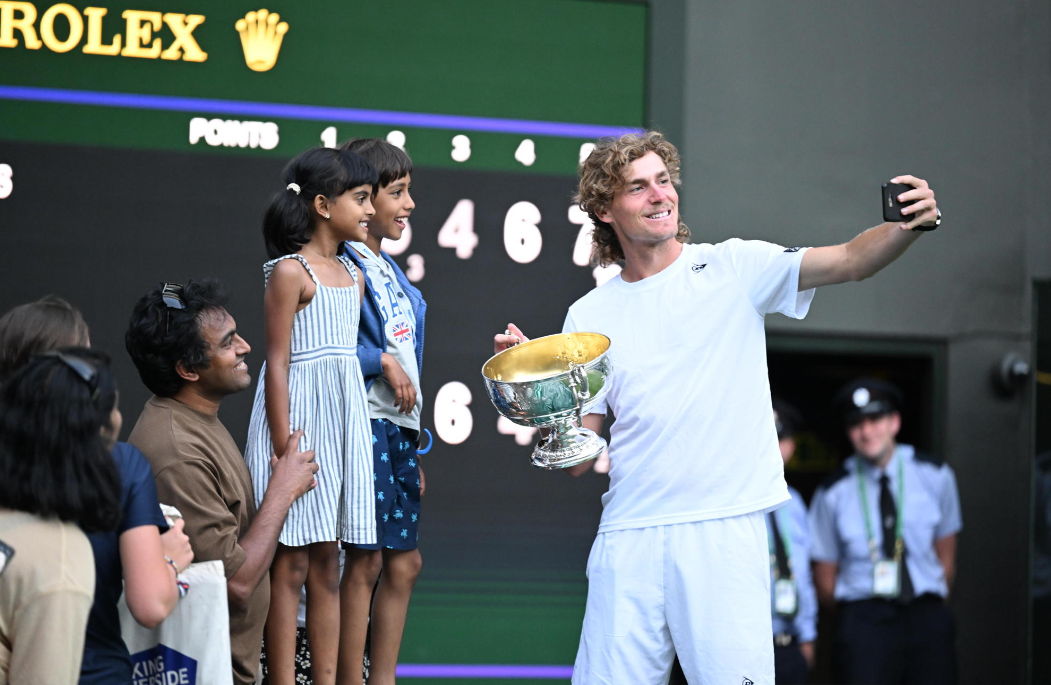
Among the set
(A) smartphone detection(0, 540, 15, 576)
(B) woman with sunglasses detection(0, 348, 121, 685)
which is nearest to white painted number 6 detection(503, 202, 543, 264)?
(B) woman with sunglasses detection(0, 348, 121, 685)

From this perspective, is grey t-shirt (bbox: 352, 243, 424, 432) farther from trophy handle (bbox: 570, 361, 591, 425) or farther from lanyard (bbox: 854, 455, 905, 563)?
lanyard (bbox: 854, 455, 905, 563)

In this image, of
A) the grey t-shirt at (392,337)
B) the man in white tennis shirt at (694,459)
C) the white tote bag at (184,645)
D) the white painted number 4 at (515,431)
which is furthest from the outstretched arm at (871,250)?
the white painted number 4 at (515,431)

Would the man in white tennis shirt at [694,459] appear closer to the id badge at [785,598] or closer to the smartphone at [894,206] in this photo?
the smartphone at [894,206]

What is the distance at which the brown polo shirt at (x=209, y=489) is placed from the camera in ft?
8.91

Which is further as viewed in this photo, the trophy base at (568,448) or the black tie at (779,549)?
the black tie at (779,549)

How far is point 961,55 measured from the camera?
542 cm

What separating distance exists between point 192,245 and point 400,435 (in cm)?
148

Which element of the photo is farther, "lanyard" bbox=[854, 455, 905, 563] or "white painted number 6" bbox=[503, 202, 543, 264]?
"lanyard" bbox=[854, 455, 905, 563]

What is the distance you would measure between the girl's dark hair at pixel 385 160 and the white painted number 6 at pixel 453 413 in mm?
1270

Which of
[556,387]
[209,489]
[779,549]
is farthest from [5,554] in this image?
[779,549]

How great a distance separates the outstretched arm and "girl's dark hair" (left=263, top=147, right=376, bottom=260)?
1186 millimetres

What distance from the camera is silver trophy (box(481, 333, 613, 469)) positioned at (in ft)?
9.64

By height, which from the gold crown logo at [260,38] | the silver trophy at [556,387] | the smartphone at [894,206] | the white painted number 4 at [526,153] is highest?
the gold crown logo at [260,38]

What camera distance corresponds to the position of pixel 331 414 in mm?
3182
